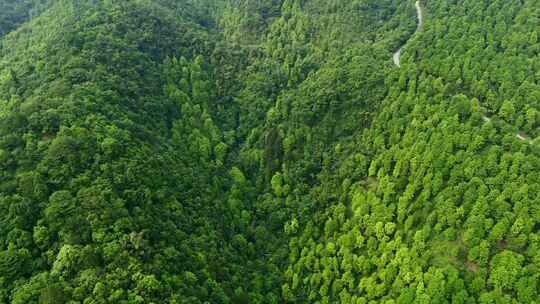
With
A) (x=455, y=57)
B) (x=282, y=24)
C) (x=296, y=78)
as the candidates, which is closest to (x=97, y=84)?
(x=296, y=78)

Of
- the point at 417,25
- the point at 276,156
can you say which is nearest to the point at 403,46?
the point at 417,25

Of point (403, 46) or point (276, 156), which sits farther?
point (403, 46)

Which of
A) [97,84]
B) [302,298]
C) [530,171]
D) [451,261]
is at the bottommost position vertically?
[302,298]

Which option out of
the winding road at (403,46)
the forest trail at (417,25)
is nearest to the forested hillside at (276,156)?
the winding road at (403,46)

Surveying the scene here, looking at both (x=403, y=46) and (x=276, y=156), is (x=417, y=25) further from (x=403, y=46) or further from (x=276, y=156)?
(x=276, y=156)

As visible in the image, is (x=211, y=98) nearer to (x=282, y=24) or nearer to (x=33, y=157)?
(x=282, y=24)

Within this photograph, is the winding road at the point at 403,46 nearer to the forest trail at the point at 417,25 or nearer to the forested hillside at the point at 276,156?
the forest trail at the point at 417,25

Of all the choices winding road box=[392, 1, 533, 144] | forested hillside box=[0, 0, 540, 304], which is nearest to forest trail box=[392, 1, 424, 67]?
winding road box=[392, 1, 533, 144]

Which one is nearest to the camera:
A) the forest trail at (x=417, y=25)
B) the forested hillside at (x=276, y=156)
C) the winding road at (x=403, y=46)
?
the forested hillside at (x=276, y=156)
